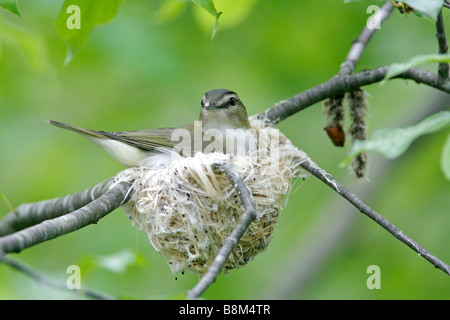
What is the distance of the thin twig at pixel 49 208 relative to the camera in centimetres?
383

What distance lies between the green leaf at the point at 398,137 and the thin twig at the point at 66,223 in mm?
1280

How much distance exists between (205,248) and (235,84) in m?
3.74

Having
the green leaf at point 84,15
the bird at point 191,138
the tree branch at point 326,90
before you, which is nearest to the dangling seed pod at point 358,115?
the tree branch at point 326,90

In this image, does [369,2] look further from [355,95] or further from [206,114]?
[206,114]

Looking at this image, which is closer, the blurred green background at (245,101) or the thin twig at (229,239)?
the thin twig at (229,239)

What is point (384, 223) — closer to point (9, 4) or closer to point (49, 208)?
point (9, 4)

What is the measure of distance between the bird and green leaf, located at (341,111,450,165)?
9.07 feet

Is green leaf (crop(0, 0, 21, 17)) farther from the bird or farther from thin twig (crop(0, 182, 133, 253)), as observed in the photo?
the bird

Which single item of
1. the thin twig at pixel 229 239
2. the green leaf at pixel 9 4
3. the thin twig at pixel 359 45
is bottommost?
the thin twig at pixel 229 239

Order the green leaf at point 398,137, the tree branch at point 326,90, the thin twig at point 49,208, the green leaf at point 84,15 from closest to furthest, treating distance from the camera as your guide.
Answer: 1. the green leaf at point 398,137
2. the green leaf at point 84,15
3. the thin twig at point 49,208
4. the tree branch at point 326,90

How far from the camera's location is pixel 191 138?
16.3 feet

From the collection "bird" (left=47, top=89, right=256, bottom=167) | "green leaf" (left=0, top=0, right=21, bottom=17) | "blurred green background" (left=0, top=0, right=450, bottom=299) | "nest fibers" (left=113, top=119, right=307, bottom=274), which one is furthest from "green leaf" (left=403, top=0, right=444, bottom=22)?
"blurred green background" (left=0, top=0, right=450, bottom=299)

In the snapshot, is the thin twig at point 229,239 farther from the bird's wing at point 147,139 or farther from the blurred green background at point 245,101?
the blurred green background at point 245,101

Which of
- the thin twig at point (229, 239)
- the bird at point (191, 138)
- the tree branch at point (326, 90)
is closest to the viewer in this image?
the thin twig at point (229, 239)
